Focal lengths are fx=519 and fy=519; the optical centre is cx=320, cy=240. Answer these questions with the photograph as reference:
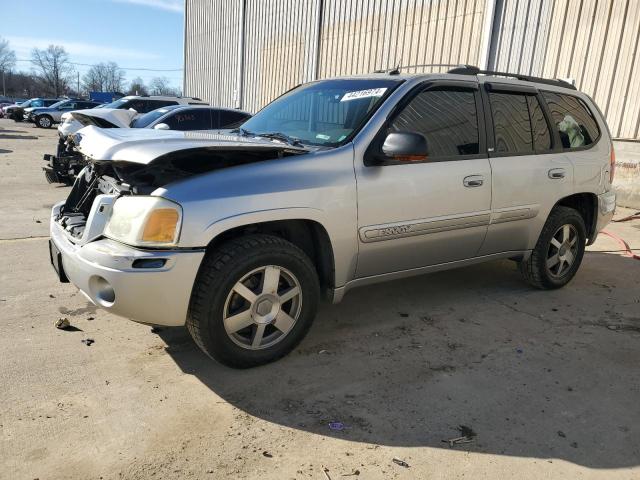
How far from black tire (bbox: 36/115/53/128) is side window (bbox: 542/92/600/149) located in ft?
106

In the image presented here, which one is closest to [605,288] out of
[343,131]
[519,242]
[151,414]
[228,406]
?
[519,242]

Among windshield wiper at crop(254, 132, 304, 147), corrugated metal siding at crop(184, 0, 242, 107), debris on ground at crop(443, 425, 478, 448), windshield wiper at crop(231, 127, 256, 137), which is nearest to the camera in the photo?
debris on ground at crop(443, 425, 478, 448)

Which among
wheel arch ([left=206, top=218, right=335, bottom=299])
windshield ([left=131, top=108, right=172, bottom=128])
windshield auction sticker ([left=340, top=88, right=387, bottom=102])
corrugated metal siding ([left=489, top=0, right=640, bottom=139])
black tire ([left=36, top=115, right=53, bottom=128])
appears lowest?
black tire ([left=36, top=115, right=53, bottom=128])

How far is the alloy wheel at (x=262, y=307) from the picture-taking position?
3047 millimetres

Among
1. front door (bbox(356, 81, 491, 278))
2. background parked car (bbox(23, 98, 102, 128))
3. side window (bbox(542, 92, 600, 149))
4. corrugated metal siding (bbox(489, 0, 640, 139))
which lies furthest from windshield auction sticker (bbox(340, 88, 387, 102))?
background parked car (bbox(23, 98, 102, 128))

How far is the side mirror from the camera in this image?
323cm

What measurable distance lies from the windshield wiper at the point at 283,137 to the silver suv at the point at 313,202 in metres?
0.03

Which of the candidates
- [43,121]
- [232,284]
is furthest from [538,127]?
[43,121]

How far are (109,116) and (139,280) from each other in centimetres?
737

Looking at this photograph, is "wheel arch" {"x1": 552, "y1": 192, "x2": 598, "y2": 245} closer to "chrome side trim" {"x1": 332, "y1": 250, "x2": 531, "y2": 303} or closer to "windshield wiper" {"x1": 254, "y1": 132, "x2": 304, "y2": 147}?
"chrome side trim" {"x1": 332, "y1": 250, "x2": 531, "y2": 303}

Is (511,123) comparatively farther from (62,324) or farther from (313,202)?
(62,324)

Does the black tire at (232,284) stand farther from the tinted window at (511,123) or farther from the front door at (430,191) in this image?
the tinted window at (511,123)

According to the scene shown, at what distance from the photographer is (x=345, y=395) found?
9.71 feet

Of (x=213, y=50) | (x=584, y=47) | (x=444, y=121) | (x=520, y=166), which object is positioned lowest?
(x=520, y=166)
